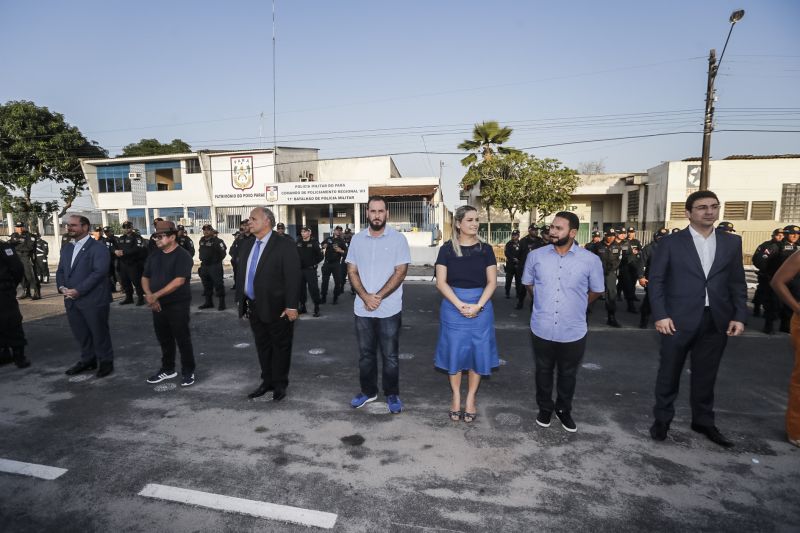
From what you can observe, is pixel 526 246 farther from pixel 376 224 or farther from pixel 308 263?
pixel 376 224

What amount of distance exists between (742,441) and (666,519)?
1.44 metres

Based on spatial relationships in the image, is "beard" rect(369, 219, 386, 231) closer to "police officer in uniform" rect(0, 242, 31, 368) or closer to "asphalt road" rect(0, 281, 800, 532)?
"asphalt road" rect(0, 281, 800, 532)

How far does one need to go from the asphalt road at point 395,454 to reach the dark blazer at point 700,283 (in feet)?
3.33

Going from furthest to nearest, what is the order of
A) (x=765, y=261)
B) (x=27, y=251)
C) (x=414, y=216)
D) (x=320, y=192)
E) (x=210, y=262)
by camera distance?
(x=320, y=192) → (x=414, y=216) → (x=27, y=251) → (x=210, y=262) → (x=765, y=261)

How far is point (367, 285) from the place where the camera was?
3.76 metres

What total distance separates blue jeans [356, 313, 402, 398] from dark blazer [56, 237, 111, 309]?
10.5 feet

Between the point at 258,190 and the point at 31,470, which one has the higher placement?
the point at 258,190

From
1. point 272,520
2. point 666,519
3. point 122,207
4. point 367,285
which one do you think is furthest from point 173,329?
point 122,207

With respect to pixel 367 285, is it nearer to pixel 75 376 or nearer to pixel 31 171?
pixel 75 376

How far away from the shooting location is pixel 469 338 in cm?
346

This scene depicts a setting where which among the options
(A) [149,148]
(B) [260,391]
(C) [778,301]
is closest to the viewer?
(B) [260,391]

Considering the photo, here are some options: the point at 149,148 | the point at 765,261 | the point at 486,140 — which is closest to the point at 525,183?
the point at 486,140

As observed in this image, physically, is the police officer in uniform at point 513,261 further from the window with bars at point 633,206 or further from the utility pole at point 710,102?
the window with bars at point 633,206

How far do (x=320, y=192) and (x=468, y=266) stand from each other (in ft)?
65.0
